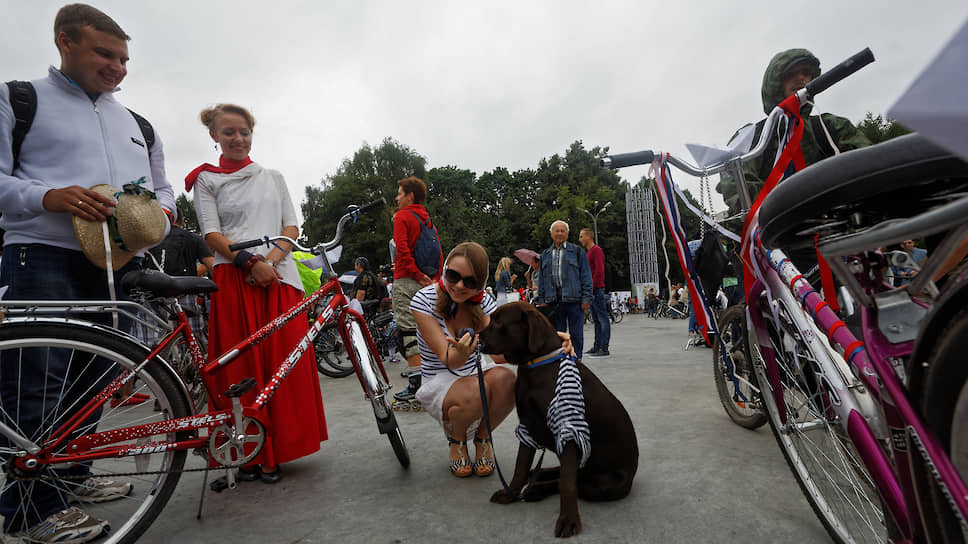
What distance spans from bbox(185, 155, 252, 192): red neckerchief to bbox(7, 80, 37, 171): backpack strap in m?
0.76

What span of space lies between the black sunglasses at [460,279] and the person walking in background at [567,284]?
3.97 m

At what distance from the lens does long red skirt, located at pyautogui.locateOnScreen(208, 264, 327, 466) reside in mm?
2641

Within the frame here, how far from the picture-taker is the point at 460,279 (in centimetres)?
236

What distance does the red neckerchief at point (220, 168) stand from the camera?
2.74m

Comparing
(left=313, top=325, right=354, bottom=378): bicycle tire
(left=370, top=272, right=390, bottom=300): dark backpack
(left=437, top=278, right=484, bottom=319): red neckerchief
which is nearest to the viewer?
(left=437, top=278, right=484, bottom=319): red neckerchief

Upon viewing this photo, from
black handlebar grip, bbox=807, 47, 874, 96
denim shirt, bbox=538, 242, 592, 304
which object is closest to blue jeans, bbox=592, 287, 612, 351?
denim shirt, bbox=538, 242, 592, 304

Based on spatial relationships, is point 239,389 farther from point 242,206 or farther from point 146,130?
point 146,130

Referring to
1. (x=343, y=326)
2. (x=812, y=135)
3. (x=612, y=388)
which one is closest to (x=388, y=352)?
(x=612, y=388)

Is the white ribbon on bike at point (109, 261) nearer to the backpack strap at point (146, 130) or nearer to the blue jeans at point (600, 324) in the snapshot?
the backpack strap at point (146, 130)

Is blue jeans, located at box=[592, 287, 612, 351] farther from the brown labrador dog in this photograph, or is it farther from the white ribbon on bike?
the white ribbon on bike

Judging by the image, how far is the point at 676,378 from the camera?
5.04 metres

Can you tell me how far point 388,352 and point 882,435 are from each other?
7.68 m

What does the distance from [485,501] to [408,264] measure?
8.29ft

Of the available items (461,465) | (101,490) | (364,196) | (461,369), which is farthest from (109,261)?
(364,196)
